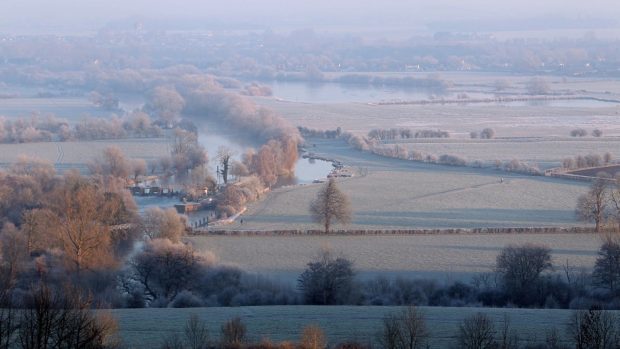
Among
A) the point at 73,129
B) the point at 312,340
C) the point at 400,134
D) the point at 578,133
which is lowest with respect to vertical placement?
the point at 312,340

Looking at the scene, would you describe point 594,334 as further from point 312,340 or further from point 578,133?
point 578,133

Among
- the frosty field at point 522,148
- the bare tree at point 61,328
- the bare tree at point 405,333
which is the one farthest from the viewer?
the frosty field at point 522,148

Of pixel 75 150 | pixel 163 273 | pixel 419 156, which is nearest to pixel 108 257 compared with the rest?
pixel 163 273

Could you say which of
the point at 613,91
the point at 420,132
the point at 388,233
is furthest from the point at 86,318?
the point at 613,91

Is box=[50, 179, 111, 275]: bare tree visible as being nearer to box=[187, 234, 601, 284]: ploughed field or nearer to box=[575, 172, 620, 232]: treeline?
box=[187, 234, 601, 284]: ploughed field

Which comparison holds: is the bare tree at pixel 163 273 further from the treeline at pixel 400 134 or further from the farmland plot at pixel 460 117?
the farmland plot at pixel 460 117

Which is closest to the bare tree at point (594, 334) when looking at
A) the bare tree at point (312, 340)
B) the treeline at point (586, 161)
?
the bare tree at point (312, 340)

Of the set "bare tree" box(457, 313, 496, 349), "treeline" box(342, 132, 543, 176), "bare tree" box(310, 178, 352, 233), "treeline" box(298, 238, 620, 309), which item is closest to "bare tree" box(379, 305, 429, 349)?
"bare tree" box(457, 313, 496, 349)
